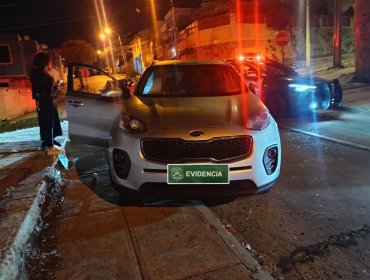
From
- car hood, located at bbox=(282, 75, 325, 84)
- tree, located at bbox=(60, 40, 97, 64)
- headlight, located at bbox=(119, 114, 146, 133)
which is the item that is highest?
tree, located at bbox=(60, 40, 97, 64)

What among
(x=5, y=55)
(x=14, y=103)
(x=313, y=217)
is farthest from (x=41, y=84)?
(x=5, y=55)

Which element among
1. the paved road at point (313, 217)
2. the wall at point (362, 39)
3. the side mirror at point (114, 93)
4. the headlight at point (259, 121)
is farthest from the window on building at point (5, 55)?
the headlight at point (259, 121)

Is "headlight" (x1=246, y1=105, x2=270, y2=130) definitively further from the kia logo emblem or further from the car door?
the car door

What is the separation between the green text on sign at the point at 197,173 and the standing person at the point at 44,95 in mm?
3296

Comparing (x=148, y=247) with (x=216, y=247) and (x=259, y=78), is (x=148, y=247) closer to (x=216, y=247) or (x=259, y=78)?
(x=216, y=247)

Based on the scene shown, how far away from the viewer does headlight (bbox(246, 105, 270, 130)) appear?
3.70 m

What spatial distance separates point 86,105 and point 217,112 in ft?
7.75

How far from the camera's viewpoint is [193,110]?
3.98m

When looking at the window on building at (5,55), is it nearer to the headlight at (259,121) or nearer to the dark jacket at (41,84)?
the dark jacket at (41,84)

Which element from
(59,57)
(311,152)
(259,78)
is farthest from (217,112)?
(59,57)

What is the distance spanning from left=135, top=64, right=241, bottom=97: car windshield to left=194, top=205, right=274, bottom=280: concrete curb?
1.65 metres

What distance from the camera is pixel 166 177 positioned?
3.49 m

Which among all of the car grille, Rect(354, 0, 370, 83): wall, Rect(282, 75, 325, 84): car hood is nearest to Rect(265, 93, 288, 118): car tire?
Rect(282, 75, 325, 84): car hood

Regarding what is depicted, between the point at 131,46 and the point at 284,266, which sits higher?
the point at 131,46
